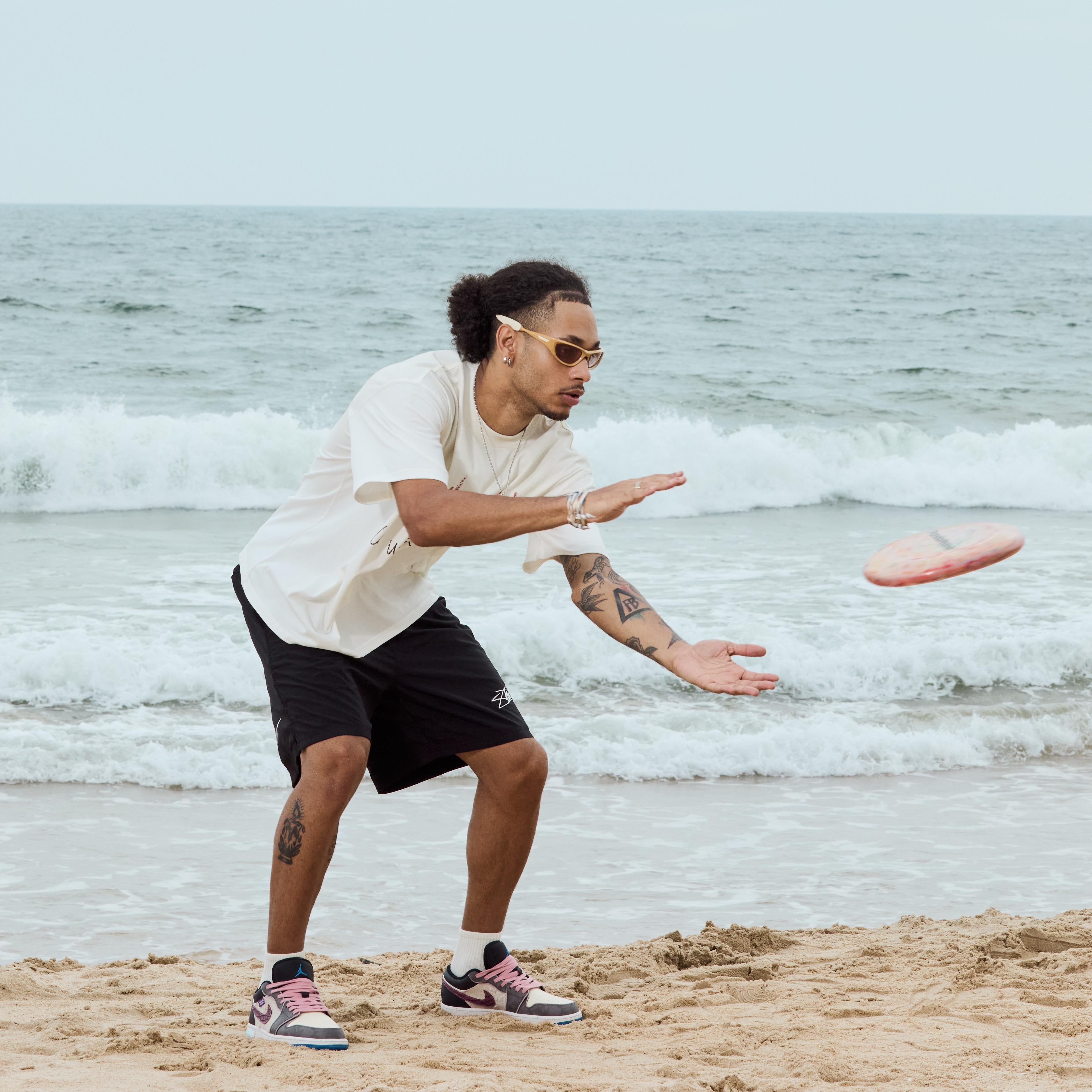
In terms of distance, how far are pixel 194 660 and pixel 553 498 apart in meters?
5.09

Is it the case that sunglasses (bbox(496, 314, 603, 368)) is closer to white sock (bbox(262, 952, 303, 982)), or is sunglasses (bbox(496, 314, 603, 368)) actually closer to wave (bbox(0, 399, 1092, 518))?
white sock (bbox(262, 952, 303, 982))

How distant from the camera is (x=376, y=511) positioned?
3.01 meters

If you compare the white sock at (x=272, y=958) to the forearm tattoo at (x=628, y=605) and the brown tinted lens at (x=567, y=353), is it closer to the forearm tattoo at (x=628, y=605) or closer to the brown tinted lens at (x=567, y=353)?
the forearm tattoo at (x=628, y=605)

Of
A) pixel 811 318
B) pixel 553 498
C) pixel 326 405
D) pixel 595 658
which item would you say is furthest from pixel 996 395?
→ pixel 553 498

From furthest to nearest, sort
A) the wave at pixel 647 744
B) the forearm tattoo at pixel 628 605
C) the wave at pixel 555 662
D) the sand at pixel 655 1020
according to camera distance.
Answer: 1. the wave at pixel 555 662
2. the wave at pixel 647 744
3. the forearm tattoo at pixel 628 605
4. the sand at pixel 655 1020

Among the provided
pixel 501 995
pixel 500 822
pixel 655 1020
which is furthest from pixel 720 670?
pixel 501 995

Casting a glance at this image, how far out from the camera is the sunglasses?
295 centimetres

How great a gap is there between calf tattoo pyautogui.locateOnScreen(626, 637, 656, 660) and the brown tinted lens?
2.25 ft

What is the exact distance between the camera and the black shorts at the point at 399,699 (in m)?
3.00

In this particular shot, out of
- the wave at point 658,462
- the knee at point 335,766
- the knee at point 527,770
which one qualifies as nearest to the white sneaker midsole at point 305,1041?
the knee at point 335,766

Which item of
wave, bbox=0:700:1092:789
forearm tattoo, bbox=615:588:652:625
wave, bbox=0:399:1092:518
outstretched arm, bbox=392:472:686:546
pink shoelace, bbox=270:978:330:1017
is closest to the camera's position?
outstretched arm, bbox=392:472:686:546

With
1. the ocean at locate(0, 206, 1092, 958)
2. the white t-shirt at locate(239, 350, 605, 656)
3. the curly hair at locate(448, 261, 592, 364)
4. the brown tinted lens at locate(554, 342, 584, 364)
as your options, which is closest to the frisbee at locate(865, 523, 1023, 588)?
the white t-shirt at locate(239, 350, 605, 656)

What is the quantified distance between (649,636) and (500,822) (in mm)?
633

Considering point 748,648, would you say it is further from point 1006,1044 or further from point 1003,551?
point 1006,1044
